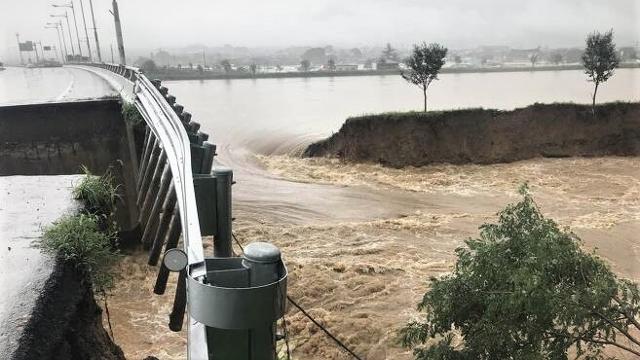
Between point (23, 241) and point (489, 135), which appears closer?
point (23, 241)

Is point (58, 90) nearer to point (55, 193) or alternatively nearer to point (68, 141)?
point (68, 141)

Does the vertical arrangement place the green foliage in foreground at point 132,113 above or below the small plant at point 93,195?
above

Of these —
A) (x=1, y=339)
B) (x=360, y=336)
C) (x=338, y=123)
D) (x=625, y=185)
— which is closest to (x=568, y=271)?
(x=1, y=339)

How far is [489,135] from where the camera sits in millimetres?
30719

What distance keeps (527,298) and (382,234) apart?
13.8 m

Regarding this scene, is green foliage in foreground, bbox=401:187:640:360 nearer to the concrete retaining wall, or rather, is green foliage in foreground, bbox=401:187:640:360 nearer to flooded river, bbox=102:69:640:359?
flooded river, bbox=102:69:640:359

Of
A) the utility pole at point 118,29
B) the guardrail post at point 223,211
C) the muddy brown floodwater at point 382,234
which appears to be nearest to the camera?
the guardrail post at point 223,211

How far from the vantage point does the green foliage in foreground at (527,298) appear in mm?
5355

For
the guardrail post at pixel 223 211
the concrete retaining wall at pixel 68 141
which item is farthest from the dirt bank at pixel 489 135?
the guardrail post at pixel 223 211

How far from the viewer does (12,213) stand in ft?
24.1

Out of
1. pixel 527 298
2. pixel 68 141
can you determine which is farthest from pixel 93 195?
pixel 68 141

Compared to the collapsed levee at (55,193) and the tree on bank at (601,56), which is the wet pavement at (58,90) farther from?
the tree on bank at (601,56)

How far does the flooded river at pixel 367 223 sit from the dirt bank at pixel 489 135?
105 centimetres

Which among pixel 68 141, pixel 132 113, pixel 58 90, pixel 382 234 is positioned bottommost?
pixel 382 234
